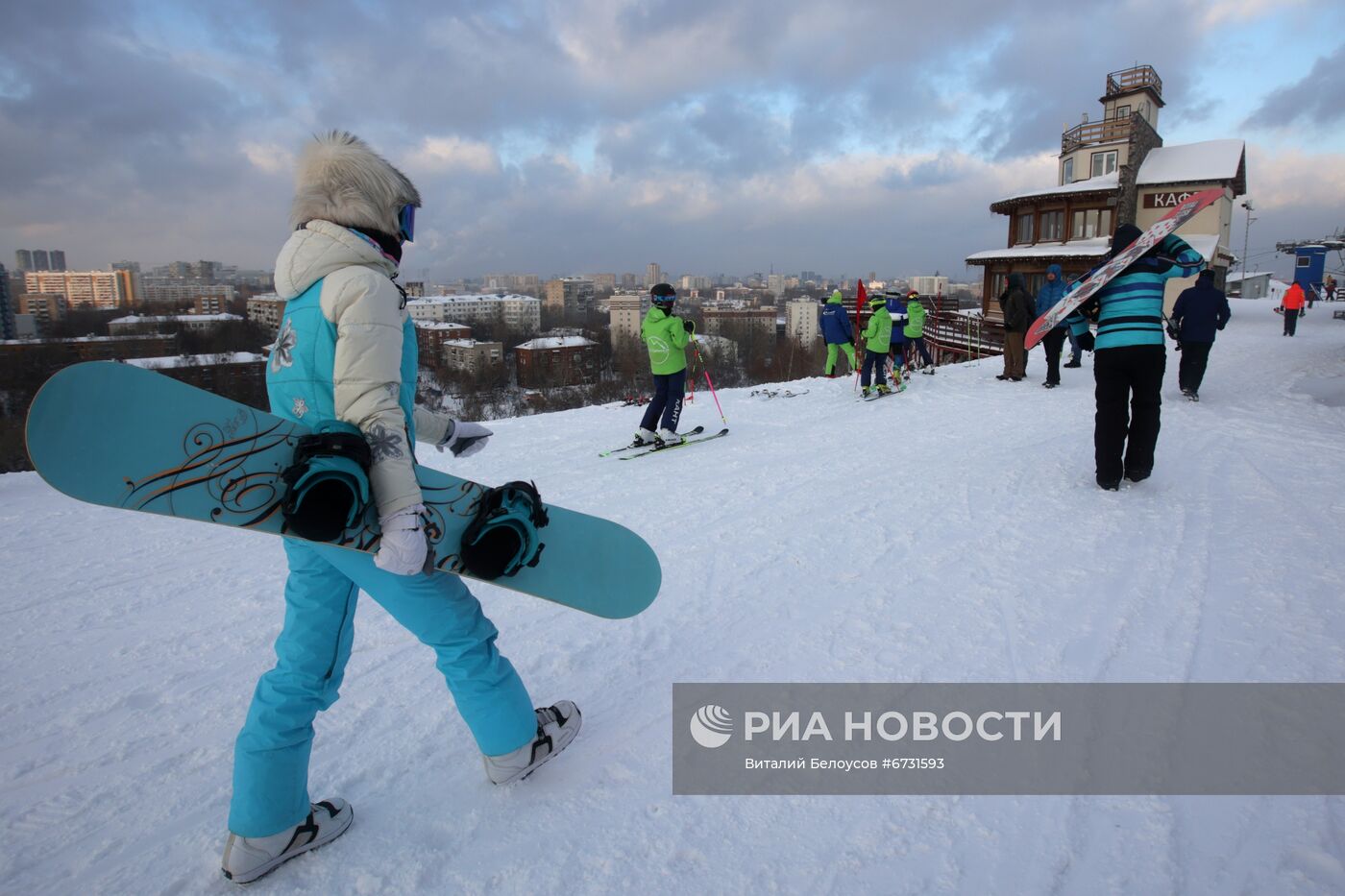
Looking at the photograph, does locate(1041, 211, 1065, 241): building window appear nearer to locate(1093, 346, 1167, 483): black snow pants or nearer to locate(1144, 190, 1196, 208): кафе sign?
locate(1144, 190, 1196, 208): кафе sign

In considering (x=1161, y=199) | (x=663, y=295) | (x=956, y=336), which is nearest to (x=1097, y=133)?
(x=1161, y=199)

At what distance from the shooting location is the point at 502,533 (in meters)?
1.90

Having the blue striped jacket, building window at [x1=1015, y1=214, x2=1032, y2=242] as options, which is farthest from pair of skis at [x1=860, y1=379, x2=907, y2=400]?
building window at [x1=1015, y1=214, x2=1032, y2=242]

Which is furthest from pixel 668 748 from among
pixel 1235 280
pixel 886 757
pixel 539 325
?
pixel 539 325

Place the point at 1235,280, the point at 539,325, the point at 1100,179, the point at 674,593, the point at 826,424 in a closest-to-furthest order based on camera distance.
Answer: the point at 674,593
the point at 826,424
the point at 1100,179
the point at 1235,280
the point at 539,325

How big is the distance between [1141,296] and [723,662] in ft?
12.9

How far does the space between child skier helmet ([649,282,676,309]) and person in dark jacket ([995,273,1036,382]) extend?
6.65m

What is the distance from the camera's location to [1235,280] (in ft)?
150

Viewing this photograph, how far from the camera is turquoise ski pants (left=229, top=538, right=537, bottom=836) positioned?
177 centimetres

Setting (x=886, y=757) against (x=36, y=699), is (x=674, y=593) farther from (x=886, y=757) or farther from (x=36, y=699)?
(x=36, y=699)

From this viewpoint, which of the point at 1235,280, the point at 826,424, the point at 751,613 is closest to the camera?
the point at 751,613

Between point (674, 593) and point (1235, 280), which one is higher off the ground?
point (1235, 280)

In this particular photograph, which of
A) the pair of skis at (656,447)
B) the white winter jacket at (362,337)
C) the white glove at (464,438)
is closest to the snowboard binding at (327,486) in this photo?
the white winter jacket at (362,337)

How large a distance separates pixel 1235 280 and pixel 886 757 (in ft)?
195
